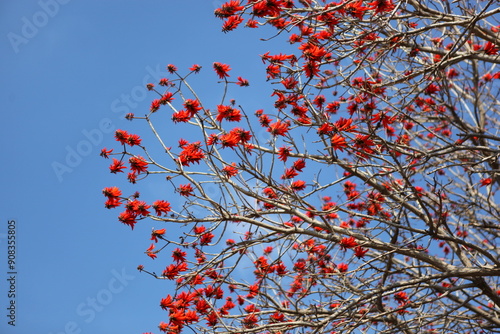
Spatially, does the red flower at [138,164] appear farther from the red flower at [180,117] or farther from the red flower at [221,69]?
the red flower at [221,69]

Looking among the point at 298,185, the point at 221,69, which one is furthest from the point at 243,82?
the point at 298,185

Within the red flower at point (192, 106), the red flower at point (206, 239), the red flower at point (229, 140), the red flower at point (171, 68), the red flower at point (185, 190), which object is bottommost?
the red flower at point (206, 239)

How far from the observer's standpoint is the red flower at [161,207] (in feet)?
12.8

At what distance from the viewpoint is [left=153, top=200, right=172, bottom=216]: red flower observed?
3893 millimetres

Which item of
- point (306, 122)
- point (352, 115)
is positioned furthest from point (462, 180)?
point (306, 122)

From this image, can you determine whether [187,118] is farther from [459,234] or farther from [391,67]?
[459,234]

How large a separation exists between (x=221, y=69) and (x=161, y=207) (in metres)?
1.29

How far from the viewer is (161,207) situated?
3.90m

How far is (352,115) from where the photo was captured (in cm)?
462

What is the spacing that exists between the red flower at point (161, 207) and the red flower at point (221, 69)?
3.93ft

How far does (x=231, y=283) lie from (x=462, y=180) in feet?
14.0

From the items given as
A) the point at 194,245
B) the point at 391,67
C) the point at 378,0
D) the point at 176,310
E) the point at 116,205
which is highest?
the point at 391,67

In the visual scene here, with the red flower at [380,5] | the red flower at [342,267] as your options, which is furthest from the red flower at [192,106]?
the red flower at [342,267]

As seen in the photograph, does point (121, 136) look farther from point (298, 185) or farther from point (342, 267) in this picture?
point (342, 267)
